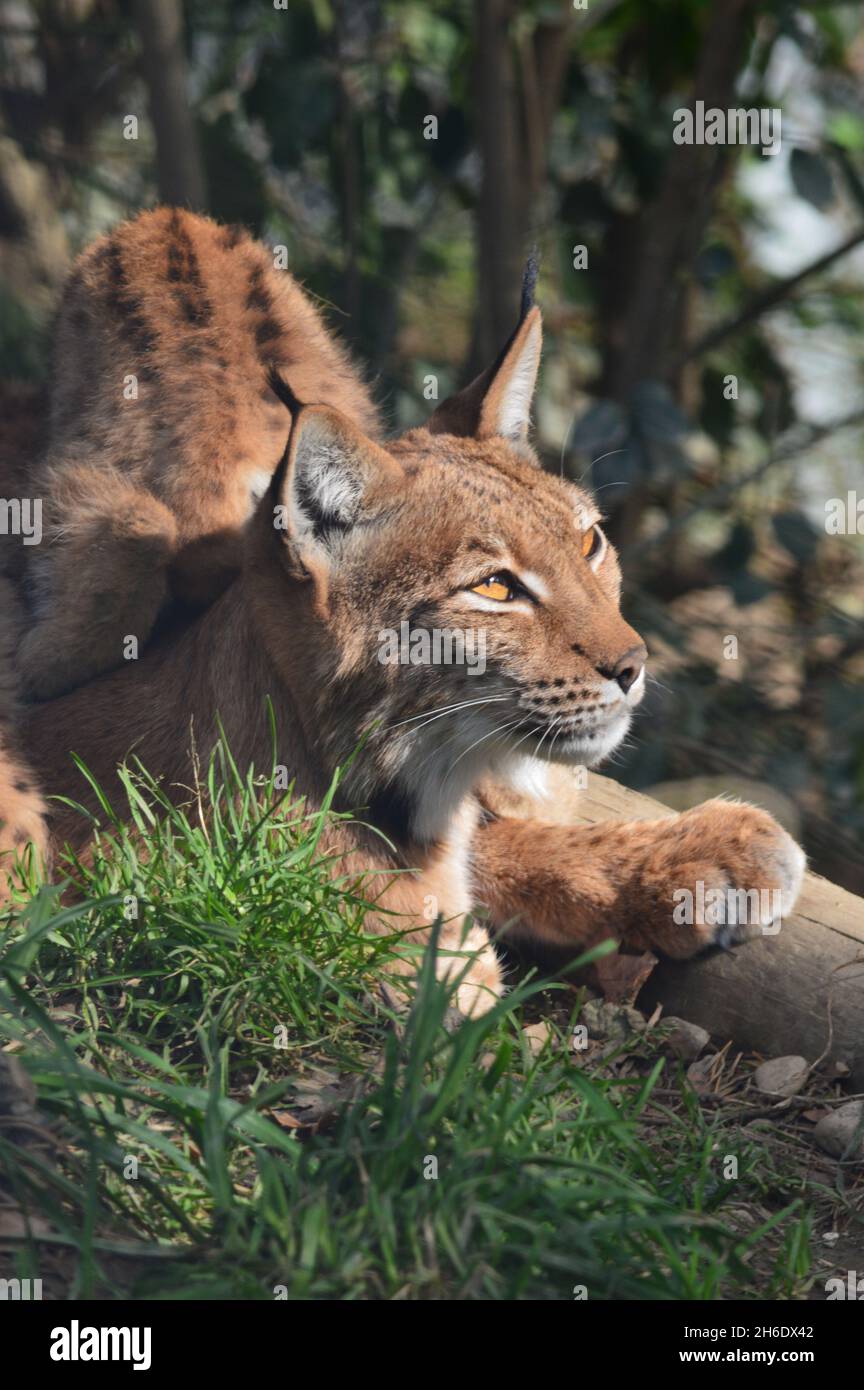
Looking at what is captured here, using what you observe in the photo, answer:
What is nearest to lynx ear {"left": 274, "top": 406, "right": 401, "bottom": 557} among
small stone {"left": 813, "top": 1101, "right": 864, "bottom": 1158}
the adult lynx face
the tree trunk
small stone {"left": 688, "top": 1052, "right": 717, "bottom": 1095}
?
Answer: the adult lynx face

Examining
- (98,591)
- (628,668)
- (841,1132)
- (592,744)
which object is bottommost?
(841,1132)

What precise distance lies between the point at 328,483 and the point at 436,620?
407 millimetres

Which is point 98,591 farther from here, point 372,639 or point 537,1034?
point 537,1034

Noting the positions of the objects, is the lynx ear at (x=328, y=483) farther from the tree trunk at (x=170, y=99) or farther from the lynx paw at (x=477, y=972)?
the tree trunk at (x=170, y=99)

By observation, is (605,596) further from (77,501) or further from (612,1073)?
(77,501)

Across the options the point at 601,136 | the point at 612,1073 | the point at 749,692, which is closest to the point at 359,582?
the point at 612,1073

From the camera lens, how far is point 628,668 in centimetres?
359

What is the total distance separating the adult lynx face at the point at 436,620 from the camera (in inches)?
140

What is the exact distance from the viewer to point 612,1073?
11.4ft

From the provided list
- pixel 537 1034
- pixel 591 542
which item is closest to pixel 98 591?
pixel 591 542

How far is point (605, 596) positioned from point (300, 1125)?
157cm

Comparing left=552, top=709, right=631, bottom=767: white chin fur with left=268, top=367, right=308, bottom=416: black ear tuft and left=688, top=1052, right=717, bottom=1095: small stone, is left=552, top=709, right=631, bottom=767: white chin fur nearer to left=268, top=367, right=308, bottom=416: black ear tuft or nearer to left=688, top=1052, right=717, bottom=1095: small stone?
left=688, top=1052, right=717, bottom=1095: small stone

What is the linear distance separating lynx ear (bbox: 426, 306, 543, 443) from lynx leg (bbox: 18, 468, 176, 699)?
0.81m

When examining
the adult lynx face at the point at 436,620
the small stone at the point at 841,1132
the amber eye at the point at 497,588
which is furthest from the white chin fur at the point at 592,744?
the small stone at the point at 841,1132
